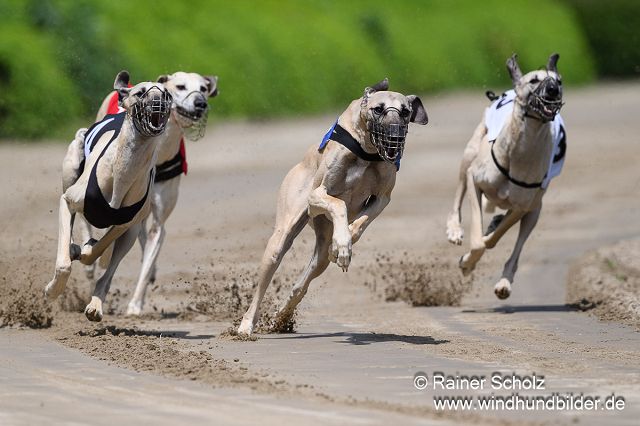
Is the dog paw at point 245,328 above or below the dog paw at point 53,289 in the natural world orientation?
below

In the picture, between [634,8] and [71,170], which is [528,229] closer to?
[71,170]

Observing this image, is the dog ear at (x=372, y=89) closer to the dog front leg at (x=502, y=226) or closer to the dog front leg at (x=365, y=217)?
the dog front leg at (x=365, y=217)

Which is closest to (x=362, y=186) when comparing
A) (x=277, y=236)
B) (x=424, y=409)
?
(x=277, y=236)

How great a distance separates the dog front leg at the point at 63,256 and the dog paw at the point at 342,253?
1755 mm

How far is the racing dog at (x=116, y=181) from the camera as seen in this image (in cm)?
878

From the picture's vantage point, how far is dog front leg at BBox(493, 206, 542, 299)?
35.4ft

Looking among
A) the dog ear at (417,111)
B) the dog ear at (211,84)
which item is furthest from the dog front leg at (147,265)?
the dog ear at (417,111)

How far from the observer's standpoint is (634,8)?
38438mm

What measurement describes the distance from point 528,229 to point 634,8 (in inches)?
1126

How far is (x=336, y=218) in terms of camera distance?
838 cm

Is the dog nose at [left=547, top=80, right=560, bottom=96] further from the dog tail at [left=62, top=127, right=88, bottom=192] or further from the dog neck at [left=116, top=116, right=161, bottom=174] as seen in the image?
the dog tail at [left=62, top=127, right=88, bottom=192]

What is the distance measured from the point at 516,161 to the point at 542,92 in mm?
699

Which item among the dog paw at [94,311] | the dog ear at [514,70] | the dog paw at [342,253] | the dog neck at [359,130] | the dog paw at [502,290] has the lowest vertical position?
the dog paw at [94,311]

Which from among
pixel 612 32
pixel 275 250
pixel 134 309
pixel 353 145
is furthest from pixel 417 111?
pixel 612 32
